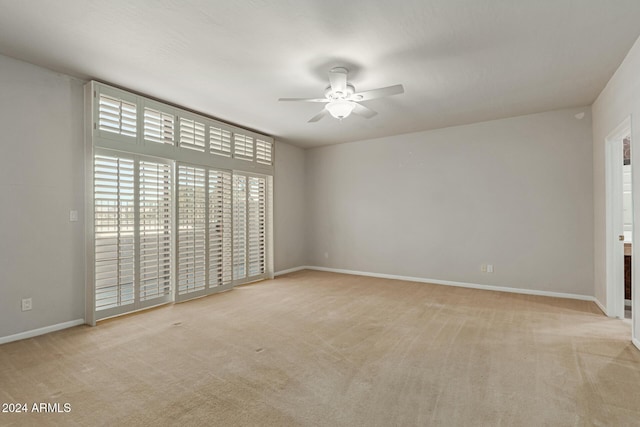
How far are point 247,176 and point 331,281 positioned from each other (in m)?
2.47

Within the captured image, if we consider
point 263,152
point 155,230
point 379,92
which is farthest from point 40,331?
point 379,92

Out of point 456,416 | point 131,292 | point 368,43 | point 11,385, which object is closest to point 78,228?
point 131,292

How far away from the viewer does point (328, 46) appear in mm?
2904

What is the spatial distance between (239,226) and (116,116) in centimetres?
245

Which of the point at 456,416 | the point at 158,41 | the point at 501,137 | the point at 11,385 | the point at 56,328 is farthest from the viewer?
the point at 501,137

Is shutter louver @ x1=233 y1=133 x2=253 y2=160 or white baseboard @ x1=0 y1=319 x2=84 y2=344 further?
shutter louver @ x1=233 y1=133 x2=253 y2=160

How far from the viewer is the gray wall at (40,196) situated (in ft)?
10.3

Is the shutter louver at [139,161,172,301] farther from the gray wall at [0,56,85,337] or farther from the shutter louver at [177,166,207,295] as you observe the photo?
the gray wall at [0,56,85,337]

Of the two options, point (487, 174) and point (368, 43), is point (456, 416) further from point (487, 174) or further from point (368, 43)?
point (487, 174)

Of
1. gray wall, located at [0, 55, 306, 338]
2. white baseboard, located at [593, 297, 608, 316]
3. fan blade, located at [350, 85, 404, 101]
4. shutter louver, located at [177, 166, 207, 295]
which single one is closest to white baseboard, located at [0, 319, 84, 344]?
gray wall, located at [0, 55, 306, 338]

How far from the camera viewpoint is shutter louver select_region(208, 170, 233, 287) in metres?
5.02

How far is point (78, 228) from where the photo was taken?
143 inches

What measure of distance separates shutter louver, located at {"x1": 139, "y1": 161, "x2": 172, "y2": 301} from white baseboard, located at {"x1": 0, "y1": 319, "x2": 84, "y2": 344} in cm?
73

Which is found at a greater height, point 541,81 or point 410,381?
point 541,81
